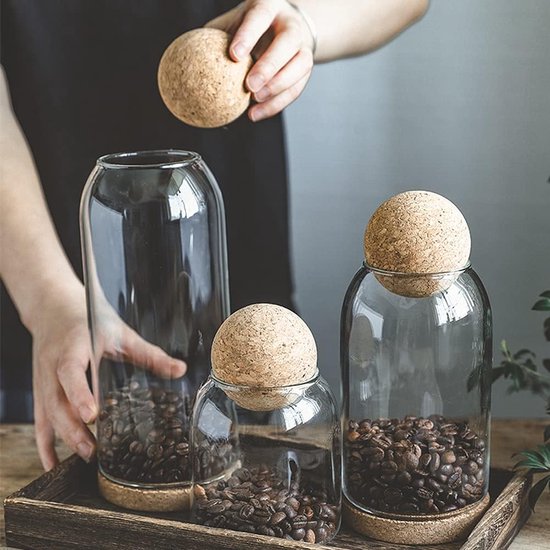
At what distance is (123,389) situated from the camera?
1.04 metres

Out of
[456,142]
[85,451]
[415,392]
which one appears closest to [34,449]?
[85,451]

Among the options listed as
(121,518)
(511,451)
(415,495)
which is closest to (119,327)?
(121,518)

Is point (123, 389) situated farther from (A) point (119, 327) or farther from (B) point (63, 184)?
(B) point (63, 184)

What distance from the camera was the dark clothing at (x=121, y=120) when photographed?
1.42 metres

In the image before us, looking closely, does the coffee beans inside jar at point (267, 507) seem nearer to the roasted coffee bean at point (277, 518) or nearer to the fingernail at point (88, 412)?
the roasted coffee bean at point (277, 518)

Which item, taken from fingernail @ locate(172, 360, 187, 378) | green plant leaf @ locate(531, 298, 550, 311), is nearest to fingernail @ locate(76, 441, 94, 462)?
fingernail @ locate(172, 360, 187, 378)

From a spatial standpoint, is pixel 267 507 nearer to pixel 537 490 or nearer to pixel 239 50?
pixel 537 490

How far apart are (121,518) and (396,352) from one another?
297mm

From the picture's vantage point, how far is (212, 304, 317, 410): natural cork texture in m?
0.81

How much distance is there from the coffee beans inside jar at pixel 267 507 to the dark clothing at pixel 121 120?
66 centimetres

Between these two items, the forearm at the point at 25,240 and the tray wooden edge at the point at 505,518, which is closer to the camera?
the tray wooden edge at the point at 505,518

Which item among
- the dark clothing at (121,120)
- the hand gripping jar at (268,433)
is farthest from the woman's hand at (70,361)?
the dark clothing at (121,120)

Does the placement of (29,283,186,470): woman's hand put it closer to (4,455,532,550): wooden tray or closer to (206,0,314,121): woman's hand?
(4,455,532,550): wooden tray

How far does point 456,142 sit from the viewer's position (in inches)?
61.8
